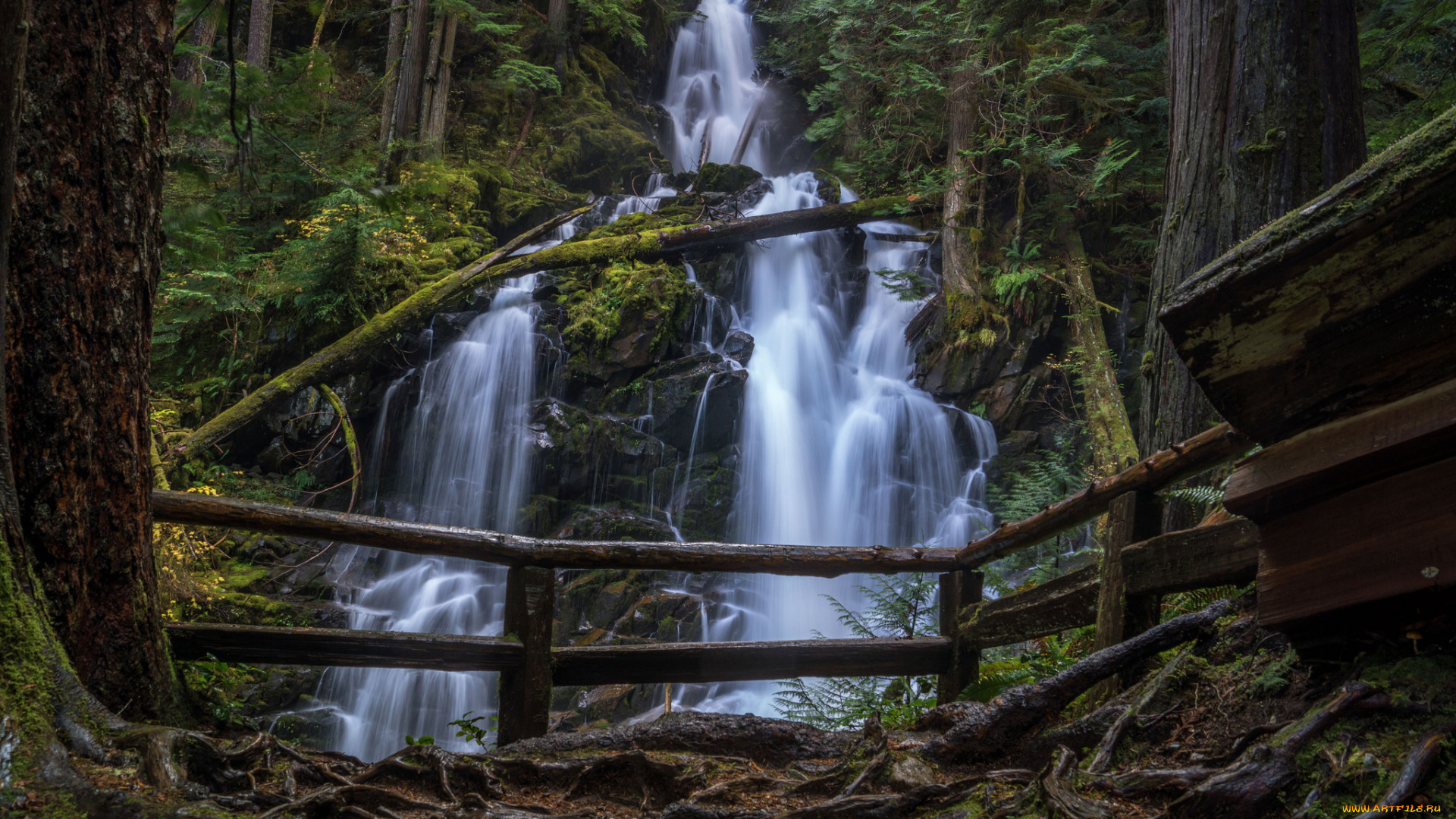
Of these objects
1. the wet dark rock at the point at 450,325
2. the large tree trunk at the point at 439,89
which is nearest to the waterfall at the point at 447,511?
the wet dark rock at the point at 450,325

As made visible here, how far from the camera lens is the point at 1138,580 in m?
2.74

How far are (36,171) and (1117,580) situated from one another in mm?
3861

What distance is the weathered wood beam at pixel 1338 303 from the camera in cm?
146

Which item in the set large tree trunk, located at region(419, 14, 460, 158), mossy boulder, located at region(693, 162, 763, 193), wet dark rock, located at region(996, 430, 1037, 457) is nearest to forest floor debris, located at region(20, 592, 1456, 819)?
wet dark rock, located at region(996, 430, 1037, 457)

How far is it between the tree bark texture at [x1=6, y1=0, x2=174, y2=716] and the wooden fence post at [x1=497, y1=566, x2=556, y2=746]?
131cm

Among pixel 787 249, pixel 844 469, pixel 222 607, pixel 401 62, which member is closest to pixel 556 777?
pixel 222 607

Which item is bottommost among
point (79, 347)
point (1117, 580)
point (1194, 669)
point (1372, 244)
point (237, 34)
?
point (1194, 669)

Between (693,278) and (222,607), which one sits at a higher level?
(693,278)

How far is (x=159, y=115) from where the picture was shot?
2559 millimetres

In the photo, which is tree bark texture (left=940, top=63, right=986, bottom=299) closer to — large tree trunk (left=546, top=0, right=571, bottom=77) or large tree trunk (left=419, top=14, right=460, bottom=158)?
large tree trunk (left=419, top=14, right=460, bottom=158)

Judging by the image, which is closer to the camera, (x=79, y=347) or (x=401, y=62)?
(x=79, y=347)

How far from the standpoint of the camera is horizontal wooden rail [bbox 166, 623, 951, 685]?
3.21m

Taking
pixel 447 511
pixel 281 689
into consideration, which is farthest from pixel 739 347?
pixel 281 689

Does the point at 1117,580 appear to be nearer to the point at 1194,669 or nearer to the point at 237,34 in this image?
the point at 1194,669
